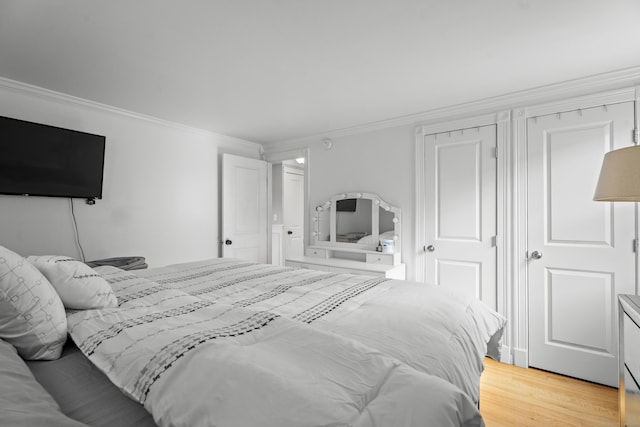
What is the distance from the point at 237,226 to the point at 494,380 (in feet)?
11.0

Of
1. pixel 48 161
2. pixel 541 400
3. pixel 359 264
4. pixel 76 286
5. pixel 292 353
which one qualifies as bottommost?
pixel 541 400

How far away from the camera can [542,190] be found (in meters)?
2.65

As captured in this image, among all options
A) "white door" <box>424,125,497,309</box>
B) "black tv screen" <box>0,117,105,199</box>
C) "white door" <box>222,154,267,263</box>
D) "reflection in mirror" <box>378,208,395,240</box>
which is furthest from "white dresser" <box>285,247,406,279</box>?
"black tv screen" <box>0,117,105,199</box>

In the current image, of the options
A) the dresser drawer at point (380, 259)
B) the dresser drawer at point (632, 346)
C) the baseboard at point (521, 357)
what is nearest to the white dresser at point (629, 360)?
the dresser drawer at point (632, 346)

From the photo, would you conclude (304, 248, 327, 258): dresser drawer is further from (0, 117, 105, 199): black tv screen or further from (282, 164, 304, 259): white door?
(0, 117, 105, 199): black tv screen

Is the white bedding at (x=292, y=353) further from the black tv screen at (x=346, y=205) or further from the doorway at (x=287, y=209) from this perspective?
the doorway at (x=287, y=209)

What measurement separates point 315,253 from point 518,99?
9.00 ft

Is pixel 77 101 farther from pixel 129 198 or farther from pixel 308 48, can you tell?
pixel 308 48

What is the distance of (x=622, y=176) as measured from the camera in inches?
59.6

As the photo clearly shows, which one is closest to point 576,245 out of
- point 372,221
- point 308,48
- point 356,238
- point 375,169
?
point 372,221

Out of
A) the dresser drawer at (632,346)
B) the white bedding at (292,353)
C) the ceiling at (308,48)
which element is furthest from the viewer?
the ceiling at (308,48)

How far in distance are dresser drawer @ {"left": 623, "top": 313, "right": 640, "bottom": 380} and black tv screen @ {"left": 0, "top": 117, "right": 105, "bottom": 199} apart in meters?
4.02

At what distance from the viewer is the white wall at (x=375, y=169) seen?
11.2 feet

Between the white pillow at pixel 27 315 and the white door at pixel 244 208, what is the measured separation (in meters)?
2.99
